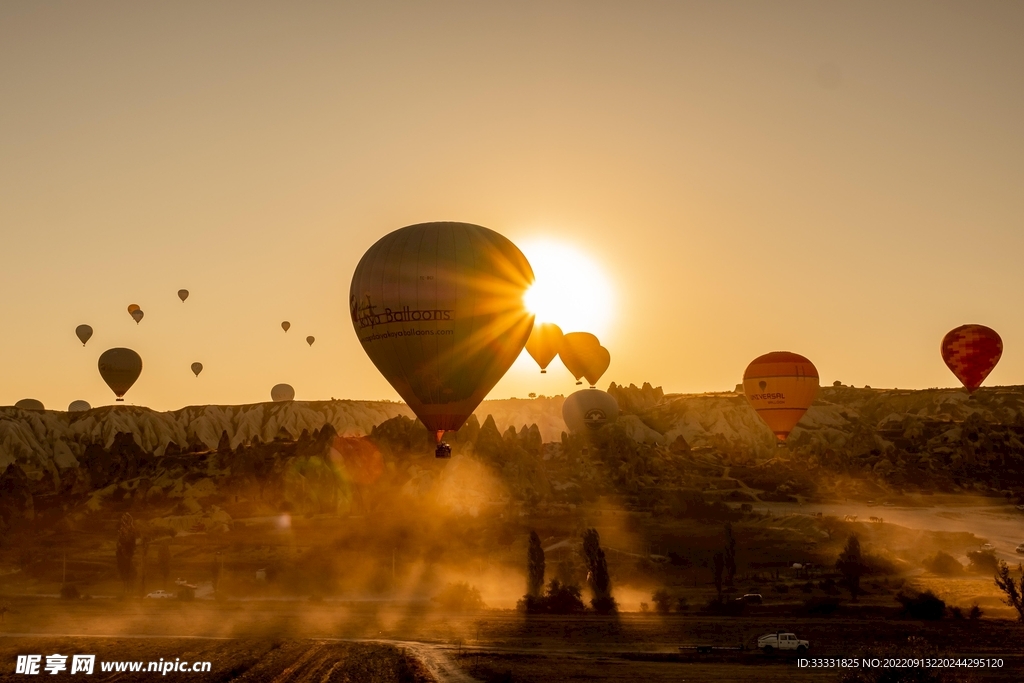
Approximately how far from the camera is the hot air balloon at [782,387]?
127 meters

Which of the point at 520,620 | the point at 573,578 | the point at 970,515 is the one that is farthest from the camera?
the point at 970,515

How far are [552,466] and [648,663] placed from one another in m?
97.4

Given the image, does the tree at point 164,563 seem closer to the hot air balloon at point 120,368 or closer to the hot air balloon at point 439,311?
the hot air balloon at point 439,311

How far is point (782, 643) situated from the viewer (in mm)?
53844

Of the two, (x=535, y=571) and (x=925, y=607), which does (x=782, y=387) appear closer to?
(x=535, y=571)

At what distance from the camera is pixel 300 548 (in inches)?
3907

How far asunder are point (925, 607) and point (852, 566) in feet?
34.3

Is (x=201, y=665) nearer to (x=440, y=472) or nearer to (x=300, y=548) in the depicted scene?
(x=300, y=548)

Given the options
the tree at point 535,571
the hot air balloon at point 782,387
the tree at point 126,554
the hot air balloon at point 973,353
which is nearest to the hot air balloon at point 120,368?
the tree at point 126,554

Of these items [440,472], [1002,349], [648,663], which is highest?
[1002,349]

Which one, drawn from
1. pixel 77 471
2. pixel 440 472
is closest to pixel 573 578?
pixel 440 472

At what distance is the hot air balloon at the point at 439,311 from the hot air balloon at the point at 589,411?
119644mm

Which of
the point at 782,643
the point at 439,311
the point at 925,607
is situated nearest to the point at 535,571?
the point at 439,311

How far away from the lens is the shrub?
64.7 meters
